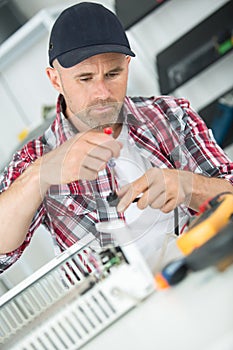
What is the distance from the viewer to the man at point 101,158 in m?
1.05

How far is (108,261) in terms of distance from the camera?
90cm

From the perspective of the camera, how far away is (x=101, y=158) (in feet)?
3.25

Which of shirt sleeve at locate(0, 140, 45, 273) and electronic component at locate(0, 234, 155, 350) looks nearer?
electronic component at locate(0, 234, 155, 350)

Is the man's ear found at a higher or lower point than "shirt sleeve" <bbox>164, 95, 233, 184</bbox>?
higher

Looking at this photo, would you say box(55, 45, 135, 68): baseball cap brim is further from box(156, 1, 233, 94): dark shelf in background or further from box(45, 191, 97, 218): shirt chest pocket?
box(156, 1, 233, 94): dark shelf in background

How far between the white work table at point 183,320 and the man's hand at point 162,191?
257mm

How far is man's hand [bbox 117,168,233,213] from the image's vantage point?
104 centimetres

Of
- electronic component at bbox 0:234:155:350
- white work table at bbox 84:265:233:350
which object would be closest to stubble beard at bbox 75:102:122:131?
electronic component at bbox 0:234:155:350

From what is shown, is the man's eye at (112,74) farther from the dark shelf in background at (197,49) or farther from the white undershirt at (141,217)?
the dark shelf in background at (197,49)

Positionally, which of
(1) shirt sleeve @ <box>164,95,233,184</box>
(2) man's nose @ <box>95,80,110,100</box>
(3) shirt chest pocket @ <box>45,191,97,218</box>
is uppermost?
(2) man's nose @ <box>95,80,110,100</box>

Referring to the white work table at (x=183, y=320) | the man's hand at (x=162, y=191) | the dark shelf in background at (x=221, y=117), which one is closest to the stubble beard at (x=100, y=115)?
the man's hand at (x=162, y=191)

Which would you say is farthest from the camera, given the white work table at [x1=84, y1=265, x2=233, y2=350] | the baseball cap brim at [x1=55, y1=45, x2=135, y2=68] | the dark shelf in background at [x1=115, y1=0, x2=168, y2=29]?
the dark shelf in background at [x1=115, y1=0, x2=168, y2=29]

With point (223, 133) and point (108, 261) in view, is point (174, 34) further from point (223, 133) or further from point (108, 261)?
point (108, 261)

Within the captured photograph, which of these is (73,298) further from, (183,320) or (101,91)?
(101,91)
